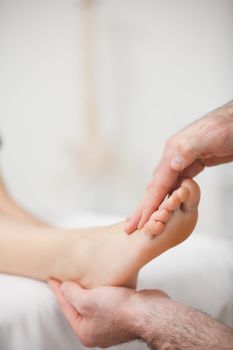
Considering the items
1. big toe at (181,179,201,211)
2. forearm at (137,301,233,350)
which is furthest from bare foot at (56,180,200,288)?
forearm at (137,301,233,350)

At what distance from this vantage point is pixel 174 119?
2086 millimetres

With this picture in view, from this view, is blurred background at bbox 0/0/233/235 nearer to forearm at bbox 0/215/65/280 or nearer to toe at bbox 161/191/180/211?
forearm at bbox 0/215/65/280

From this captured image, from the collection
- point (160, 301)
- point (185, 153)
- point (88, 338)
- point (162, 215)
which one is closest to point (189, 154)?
point (185, 153)

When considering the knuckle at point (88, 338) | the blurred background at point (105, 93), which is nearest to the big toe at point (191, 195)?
the knuckle at point (88, 338)

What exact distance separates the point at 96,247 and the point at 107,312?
5.3 inches

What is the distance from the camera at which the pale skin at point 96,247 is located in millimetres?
846

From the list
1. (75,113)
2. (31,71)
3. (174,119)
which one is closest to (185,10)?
(174,119)

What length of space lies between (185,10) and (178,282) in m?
1.34

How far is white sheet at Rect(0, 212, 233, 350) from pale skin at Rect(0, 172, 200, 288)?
0.04 metres

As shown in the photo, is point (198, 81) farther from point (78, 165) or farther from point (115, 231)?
point (115, 231)

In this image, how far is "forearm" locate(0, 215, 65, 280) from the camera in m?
0.97

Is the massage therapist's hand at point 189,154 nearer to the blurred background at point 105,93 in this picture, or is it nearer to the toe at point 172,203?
the toe at point 172,203

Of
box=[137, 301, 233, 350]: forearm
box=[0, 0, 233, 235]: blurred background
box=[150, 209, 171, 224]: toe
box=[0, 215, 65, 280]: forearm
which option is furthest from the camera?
box=[0, 0, 233, 235]: blurred background

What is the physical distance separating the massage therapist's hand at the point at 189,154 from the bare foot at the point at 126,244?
0.10 ft
